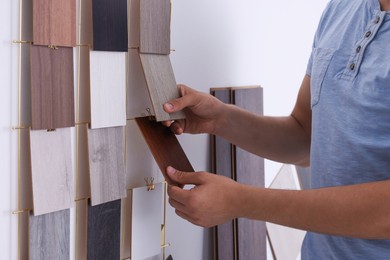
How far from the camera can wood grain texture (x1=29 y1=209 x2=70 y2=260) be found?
3.00ft

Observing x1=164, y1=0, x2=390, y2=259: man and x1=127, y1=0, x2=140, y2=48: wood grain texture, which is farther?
x1=127, y1=0, x2=140, y2=48: wood grain texture

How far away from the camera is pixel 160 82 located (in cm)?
106

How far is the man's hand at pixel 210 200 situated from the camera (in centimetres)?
88

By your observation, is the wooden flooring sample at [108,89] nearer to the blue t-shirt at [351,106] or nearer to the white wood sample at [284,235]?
the blue t-shirt at [351,106]

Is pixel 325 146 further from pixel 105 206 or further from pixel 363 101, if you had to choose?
pixel 105 206

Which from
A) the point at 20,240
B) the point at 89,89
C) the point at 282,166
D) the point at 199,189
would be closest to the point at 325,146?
the point at 199,189

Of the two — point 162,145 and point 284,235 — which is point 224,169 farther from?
point 284,235

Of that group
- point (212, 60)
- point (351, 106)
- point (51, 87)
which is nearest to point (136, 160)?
point (51, 87)

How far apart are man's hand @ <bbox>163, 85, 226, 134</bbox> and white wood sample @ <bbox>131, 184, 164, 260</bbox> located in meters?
0.18

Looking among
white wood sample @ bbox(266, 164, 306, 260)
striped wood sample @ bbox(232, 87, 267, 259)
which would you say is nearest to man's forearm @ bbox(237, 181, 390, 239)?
striped wood sample @ bbox(232, 87, 267, 259)

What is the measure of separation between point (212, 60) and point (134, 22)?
0.36m

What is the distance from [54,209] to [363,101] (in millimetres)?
664

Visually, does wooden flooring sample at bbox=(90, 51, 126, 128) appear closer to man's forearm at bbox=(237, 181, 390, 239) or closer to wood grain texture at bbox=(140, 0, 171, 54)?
wood grain texture at bbox=(140, 0, 171, 54)

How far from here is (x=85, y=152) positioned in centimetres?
103
